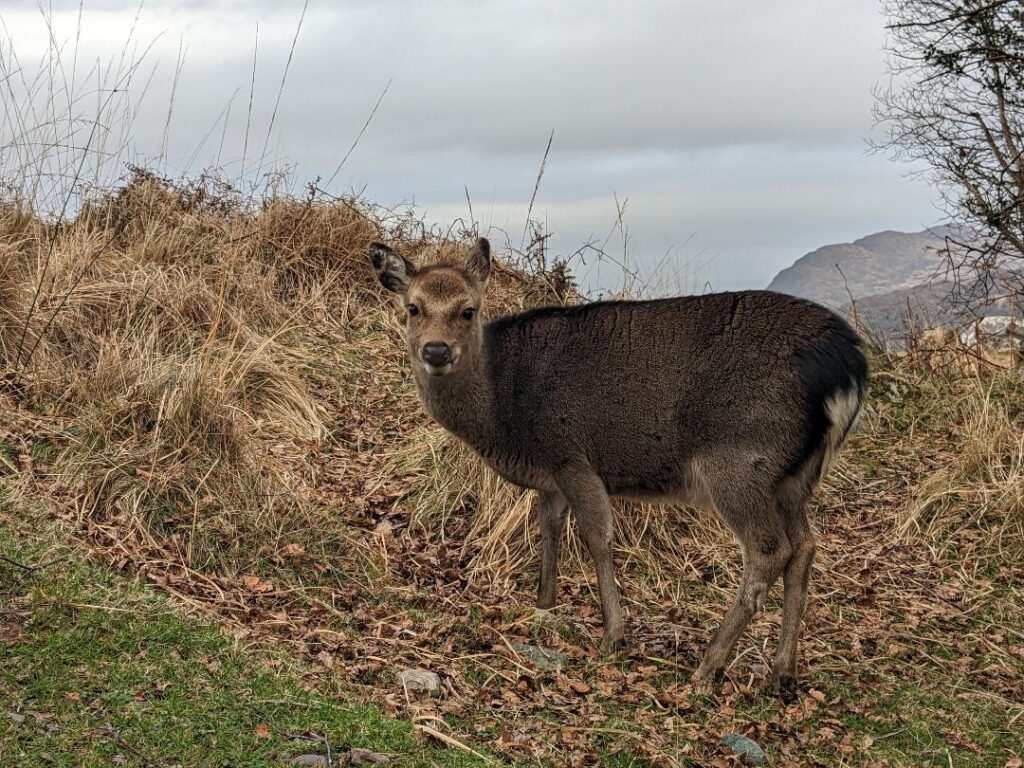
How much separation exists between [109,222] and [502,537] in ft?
23.3

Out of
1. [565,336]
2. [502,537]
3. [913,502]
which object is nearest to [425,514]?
[502,537]

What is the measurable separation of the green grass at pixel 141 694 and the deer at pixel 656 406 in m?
2.07

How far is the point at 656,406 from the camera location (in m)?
7.01

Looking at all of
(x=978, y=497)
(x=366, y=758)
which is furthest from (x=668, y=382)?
(x=978, y=497)

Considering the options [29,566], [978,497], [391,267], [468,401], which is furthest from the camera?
[978,497]

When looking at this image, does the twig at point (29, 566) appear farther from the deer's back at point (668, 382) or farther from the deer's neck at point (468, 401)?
the deer's back at point (668, 382)

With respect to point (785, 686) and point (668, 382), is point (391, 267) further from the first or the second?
point (785, 686)

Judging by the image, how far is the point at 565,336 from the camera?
7559 mm

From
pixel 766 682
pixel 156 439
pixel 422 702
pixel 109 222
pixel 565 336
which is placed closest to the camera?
pixel 422 702

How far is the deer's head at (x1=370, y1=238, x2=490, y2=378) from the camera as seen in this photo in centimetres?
718

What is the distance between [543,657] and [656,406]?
1682 millimetres

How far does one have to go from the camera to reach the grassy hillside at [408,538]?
6.44 meters

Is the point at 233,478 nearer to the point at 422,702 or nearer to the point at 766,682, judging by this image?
the point at 422,702

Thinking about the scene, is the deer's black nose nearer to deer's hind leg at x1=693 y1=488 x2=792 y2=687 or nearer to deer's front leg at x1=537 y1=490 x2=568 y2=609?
deer's front leg at x1=537 y1=490 x2=568 y2=609
